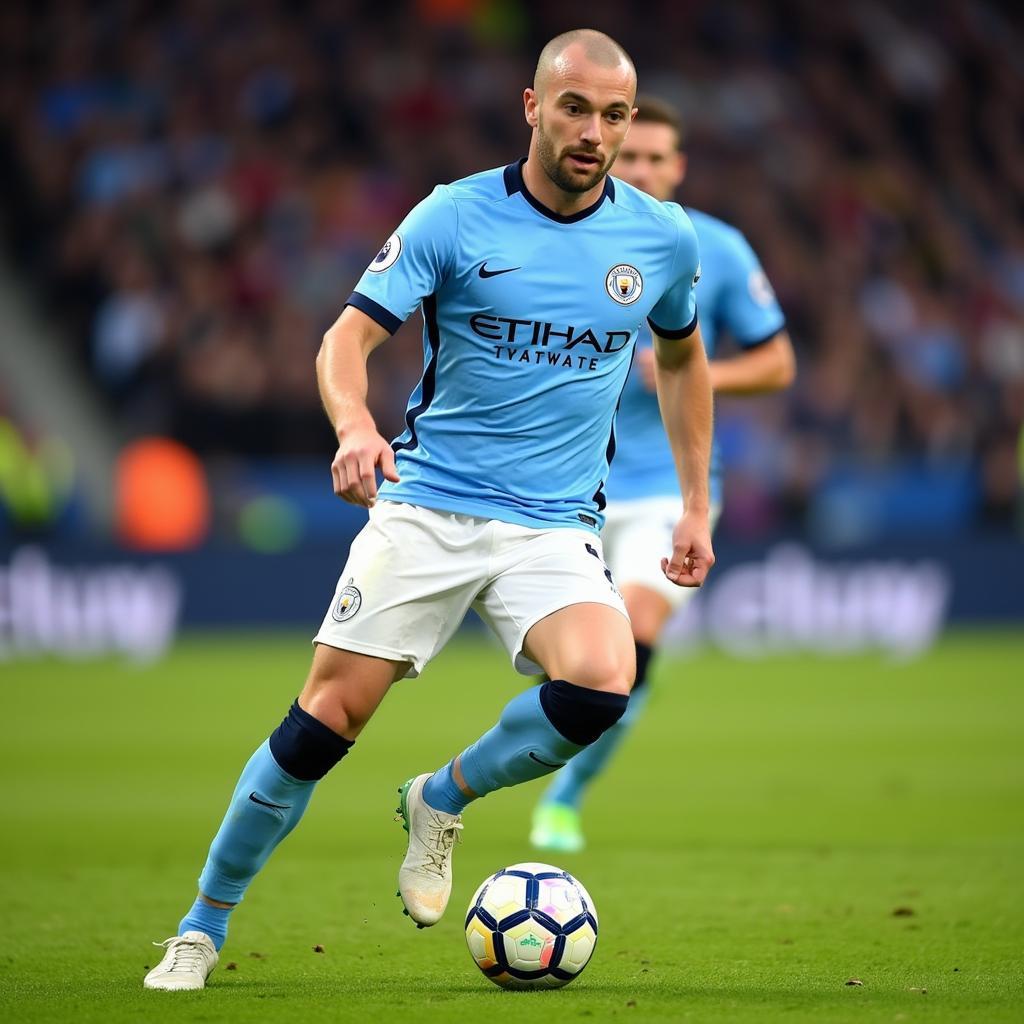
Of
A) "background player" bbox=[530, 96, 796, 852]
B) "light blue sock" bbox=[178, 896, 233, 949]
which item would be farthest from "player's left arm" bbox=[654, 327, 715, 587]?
"background player" bbox=[530, 96, 796, 852]

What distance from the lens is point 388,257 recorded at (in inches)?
191

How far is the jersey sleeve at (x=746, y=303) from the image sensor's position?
764cm

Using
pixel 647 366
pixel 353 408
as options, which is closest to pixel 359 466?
pixel 353 408

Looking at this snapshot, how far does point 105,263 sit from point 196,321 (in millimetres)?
1161

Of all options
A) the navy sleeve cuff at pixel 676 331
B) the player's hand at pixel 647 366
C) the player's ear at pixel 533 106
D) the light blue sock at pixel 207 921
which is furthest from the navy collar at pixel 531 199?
the light blue sock at pixel 207 921

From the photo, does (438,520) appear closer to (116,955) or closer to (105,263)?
(116,955)

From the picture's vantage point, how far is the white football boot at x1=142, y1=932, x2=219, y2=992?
4766 millimetres

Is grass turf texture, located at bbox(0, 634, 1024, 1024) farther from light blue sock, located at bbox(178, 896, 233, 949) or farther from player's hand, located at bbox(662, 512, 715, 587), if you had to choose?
player's hand, located at bbox(662, 512, 715, 587)

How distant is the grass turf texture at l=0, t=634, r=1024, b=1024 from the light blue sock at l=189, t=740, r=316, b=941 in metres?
0.27

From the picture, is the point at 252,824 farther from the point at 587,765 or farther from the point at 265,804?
the point at 587,765

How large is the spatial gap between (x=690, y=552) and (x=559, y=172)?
112cm

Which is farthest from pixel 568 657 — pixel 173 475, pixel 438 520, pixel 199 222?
pixel 199 222

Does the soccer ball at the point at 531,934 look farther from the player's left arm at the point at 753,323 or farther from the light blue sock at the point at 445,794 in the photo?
the player's left arm at the point at 753,323

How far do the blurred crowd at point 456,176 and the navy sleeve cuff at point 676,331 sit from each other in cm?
1212
